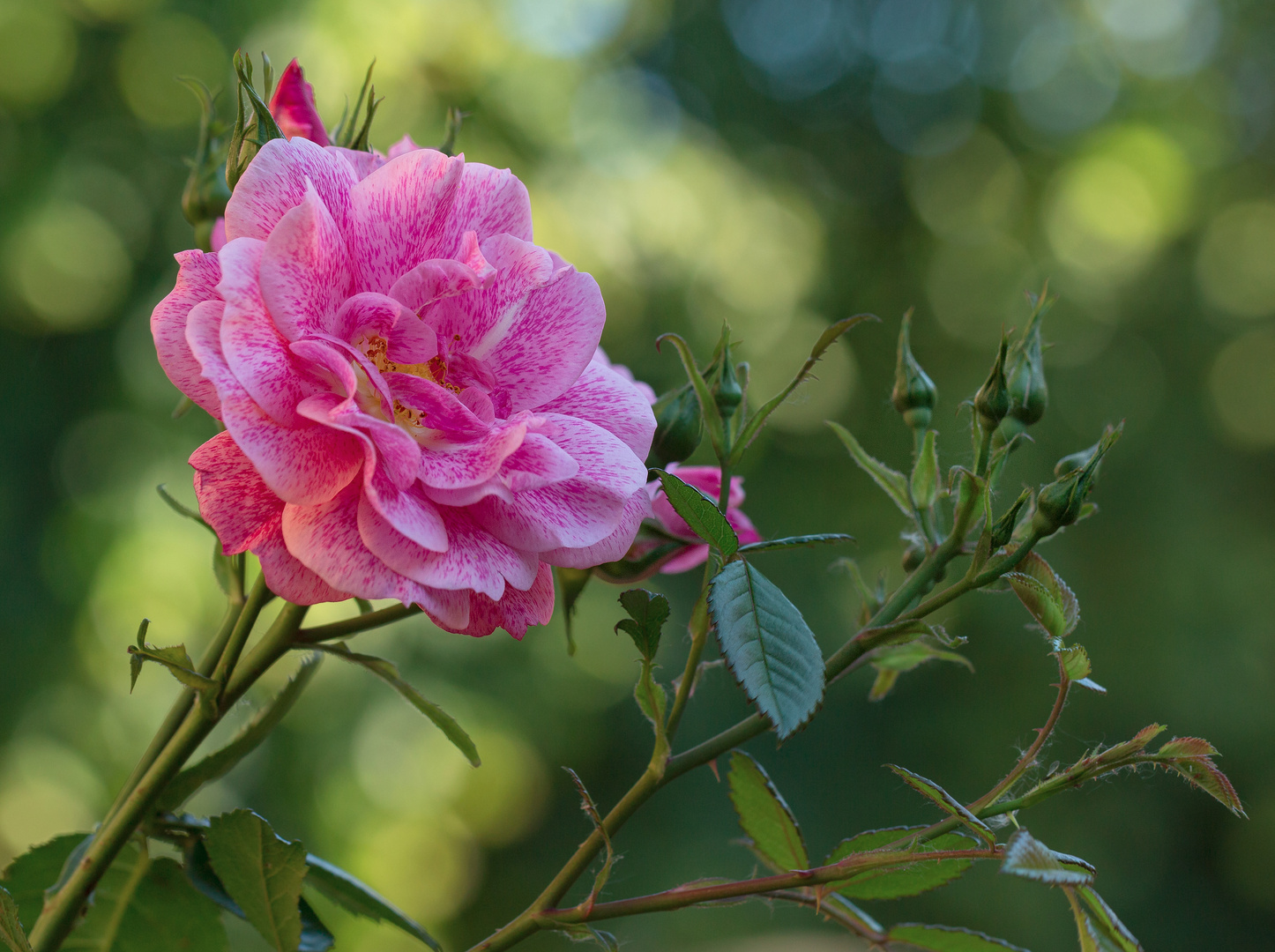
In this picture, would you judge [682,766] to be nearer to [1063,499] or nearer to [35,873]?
[1063,499]

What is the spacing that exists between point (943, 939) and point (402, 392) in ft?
0.84

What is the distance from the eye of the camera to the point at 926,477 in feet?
1.11

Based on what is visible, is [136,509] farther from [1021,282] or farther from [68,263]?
[1021,282]

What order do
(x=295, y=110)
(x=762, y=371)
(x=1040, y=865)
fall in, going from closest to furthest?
(x=1040, y=865) → (x=295, y=110) → (x=762, y=371)

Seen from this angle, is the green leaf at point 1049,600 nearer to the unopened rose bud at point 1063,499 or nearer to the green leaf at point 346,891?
the unopened rose bud at point 1063,499

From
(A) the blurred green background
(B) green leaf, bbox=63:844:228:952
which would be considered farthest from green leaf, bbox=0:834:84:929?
(A) the blurred green background

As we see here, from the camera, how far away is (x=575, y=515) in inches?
10.6

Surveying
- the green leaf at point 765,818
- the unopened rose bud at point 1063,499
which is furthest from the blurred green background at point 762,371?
the unopened rose bud at point 1063,499

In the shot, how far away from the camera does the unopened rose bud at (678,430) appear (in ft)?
1.08

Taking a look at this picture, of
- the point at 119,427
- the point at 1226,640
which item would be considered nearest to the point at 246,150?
the point at 119,427

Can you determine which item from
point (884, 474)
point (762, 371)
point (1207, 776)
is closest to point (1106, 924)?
point (1207, 776)

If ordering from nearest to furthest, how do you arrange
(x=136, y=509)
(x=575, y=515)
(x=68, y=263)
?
(x=575, y=515)
(x=136, y=509)
(x=68, y=263)

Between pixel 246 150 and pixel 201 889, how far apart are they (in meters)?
0.24

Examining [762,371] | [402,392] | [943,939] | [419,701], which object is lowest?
[762,371]
